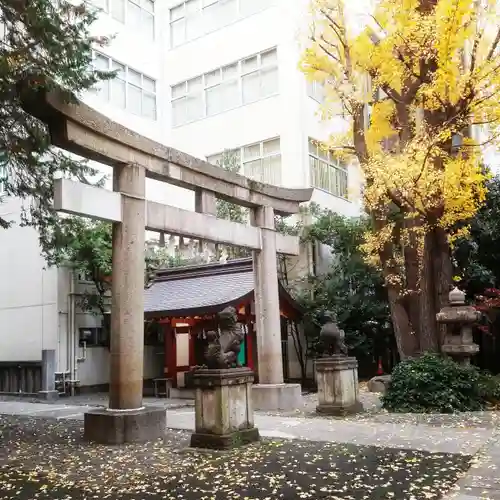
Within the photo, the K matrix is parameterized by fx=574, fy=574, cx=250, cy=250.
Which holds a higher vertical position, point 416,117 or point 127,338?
point 416,117

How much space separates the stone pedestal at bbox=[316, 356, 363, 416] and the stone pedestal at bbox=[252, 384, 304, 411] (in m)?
1.31

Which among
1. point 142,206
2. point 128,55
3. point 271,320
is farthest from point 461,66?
point 128,55

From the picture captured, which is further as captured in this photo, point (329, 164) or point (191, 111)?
point (191, 111)

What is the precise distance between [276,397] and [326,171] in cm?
1205

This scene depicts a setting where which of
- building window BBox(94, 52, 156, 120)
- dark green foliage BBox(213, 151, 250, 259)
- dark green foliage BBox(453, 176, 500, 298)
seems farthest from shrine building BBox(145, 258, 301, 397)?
building window BBox(94, 52, 156, 120)

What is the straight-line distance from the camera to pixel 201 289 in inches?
696

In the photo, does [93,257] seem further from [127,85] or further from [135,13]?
[135,13]

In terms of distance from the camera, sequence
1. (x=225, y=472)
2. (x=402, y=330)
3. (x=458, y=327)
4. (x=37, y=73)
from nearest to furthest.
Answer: (x=225, y=472)
(x=37, y=73)
(x=458, y=327)
(x=402, y=330)

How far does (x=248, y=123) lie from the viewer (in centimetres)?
2202

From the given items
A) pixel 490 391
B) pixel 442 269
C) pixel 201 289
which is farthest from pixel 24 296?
pixel 490 391

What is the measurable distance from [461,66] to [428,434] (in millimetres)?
9255

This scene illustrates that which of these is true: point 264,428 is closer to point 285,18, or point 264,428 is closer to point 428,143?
point 428,143

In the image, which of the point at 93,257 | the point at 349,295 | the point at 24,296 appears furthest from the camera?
the point at 349,295

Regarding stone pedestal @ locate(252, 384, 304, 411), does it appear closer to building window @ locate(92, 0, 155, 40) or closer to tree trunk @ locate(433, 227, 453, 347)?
tree trunk @ locate(433, 227, 453, 347)
